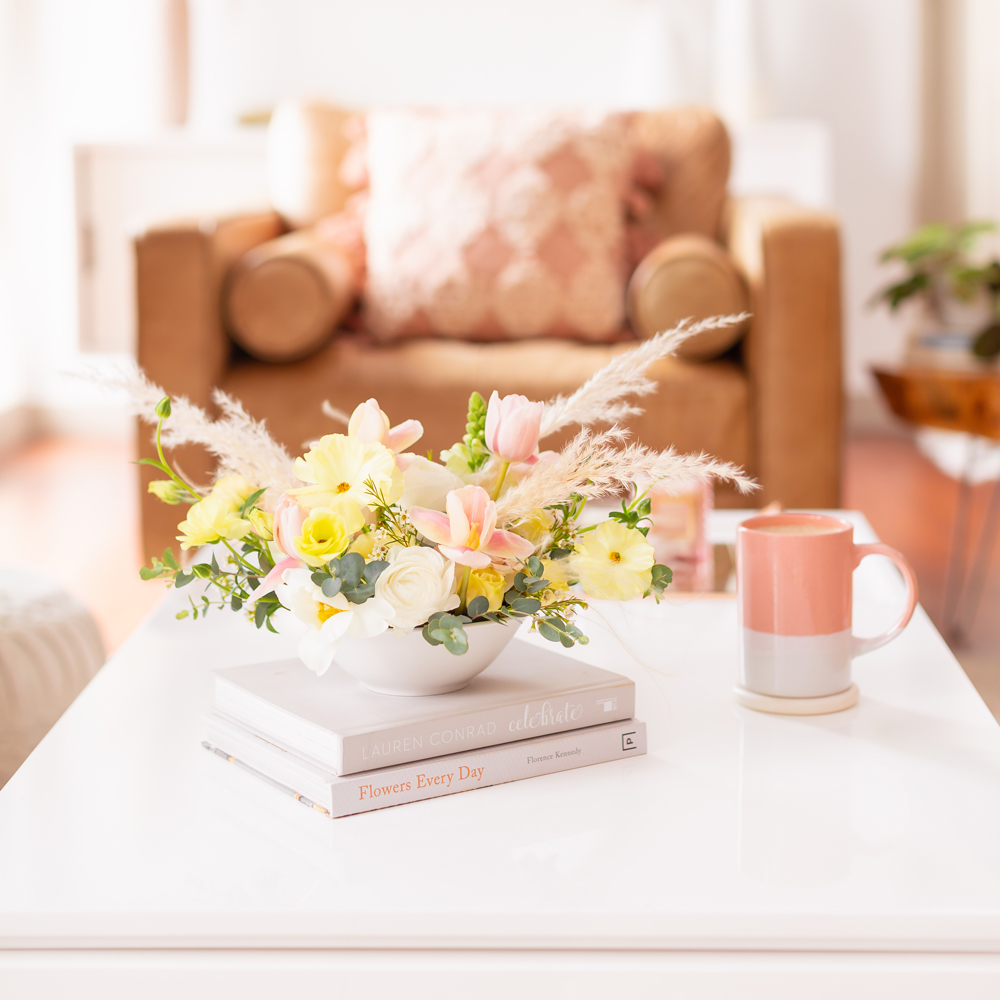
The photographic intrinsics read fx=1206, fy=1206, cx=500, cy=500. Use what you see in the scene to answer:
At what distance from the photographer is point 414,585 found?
2.18ft

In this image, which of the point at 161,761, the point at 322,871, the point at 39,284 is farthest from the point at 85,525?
the point at 322,871

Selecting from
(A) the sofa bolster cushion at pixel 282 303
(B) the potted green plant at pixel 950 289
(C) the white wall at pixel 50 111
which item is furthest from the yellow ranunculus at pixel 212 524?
(C) the white wall at pixel 50 111

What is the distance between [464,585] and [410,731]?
0.09 metres

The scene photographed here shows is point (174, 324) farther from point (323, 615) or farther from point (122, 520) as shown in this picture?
point (323, 615)

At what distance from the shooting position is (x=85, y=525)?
290 centimetres

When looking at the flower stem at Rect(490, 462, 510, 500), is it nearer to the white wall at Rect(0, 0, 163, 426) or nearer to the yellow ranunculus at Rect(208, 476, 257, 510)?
the yellow ranunculus at Rect(208, 476, 257, 510)

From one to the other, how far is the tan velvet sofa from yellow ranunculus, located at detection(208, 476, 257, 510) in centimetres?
128

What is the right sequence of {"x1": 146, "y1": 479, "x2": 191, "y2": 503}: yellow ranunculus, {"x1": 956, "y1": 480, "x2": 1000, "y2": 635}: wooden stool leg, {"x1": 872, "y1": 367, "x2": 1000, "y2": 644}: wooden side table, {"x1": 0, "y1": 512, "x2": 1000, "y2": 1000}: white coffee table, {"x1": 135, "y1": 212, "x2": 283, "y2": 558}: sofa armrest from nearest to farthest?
{"x1": 0, "y1": 512, "x2": 1000, "y2": 1000}: white coffee table
{"x1": 146, "y1": 479, "x2": 191, "y2": 503}: yellow ranunculus
{"x1": 872, "y1": 367, "x2": 1000, "y2": 644}: wooden side table
{"x1": 135, "y1": 212, "x2": 283, "y2": 558}: sofa armrest
{"x1": 956, "y1": 480, "x2": 1000, "y2": 635}: wooden stool leg

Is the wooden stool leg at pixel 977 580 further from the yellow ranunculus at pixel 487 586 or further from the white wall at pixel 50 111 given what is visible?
the white wall at pixel 50 111

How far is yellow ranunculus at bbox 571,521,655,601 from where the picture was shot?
71cm

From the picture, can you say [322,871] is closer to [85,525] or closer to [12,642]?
[12,642]

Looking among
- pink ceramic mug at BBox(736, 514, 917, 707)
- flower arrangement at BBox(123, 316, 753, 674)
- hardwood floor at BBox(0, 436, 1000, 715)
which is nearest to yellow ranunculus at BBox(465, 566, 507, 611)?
flower arrangement at BBox(123, 316, 753, 674)

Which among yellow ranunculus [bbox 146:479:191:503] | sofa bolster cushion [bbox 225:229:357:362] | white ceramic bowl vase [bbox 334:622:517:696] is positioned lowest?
white ceramic bowl vase [bbox 334:622:517:696]

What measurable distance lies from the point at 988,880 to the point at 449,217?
193 centimetres
